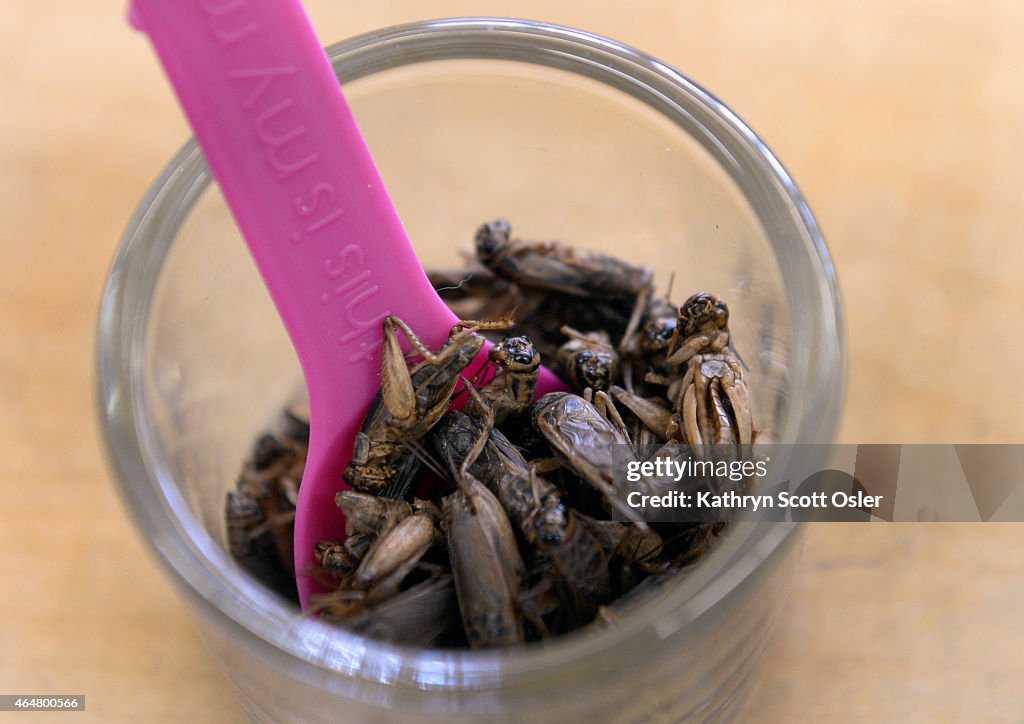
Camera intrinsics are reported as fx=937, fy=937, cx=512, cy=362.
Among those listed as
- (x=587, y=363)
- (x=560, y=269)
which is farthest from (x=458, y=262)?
(x=587, y=363)

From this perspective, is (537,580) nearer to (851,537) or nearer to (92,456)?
(851,537)

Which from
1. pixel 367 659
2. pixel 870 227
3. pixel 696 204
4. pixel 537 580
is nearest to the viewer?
pixel 367 659

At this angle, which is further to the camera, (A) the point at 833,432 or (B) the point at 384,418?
(B) the point at 384,418

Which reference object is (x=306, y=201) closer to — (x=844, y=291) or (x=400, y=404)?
(x=400, y=404)

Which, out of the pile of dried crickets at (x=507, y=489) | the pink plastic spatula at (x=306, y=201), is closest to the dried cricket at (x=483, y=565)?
the pile of dried crickets at (x=507, y=489)

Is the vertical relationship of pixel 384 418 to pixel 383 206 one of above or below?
below

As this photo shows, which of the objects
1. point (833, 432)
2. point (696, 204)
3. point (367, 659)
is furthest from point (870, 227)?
point (367, 659)
